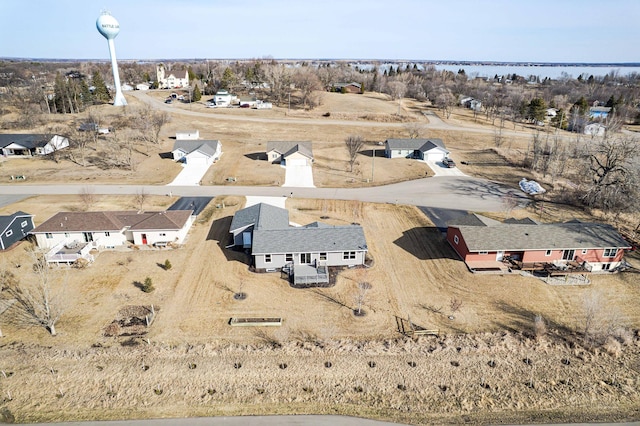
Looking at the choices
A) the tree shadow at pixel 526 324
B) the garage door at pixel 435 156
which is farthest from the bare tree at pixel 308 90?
the tree shadow at pixel 526 324

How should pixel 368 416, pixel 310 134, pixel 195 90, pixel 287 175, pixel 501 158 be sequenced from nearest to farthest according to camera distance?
pixel 368 416, pixel 287 175, pixel 501 158, pixel 310 134, pixel 195 90

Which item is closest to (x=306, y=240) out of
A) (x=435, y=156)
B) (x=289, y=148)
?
(x=289, y=148)

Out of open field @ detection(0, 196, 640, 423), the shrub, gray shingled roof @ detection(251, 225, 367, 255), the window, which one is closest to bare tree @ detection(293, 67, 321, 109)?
gray shingled roof @ detection(251, 225, 367, 255)

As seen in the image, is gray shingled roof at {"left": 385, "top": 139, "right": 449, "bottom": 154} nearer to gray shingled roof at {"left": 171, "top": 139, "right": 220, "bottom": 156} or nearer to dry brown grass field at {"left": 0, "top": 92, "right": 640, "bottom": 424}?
gray shingled roof at {"left": 171, "top": 139, "right": 220, "bottom": 156}

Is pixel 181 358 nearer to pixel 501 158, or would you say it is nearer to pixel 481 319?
pixel 481 319

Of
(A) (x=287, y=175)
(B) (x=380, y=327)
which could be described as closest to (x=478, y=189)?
(A) (x=287, y=175)

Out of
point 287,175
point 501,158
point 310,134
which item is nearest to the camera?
point 287,175

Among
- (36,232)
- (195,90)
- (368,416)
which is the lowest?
(368,416)
